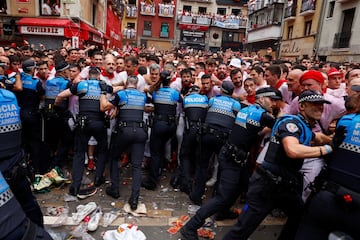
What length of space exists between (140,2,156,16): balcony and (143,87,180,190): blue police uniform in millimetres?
42418

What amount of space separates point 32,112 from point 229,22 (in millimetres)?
44041

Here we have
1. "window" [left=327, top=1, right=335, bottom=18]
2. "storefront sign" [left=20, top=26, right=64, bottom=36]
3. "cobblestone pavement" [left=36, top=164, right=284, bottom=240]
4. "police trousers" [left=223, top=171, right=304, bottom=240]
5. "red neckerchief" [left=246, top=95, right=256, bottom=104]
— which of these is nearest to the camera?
"police trousers" [left=223, top=171, right=304, bottom=240]

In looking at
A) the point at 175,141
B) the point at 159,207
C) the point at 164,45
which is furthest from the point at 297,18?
the point at 159,207

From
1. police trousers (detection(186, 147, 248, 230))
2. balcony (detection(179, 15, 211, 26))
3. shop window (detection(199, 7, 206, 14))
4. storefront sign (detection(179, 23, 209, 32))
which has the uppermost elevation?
shop window (detection(199, 7, 206, 14))

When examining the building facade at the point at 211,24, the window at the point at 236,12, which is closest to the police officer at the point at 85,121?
the building facade at the point at 211,24

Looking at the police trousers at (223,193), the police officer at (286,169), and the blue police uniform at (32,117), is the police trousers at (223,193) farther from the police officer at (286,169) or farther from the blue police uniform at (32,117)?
the blue police uniform at (32,117)

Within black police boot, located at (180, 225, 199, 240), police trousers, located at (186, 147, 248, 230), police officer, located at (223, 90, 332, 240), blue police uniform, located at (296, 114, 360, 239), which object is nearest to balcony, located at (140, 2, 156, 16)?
police trousers, located at (186, 147, 248, 230)

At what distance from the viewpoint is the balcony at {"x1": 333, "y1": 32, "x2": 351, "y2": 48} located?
1922 cm

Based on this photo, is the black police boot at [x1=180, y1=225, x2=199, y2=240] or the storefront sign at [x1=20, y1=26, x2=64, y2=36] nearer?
the black police boot at [x1=180, y1=225, x2=199, y2=240]

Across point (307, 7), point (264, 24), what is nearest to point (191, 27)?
point (264, 24)

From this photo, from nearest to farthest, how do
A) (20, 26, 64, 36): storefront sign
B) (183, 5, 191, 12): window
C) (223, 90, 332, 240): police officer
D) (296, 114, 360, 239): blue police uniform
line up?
1. (296, 114, 360, 239): blue police uniform
2. (223, 90, 332, 240): police officer
3. (20, 26, 64, 36): storefront sign
4. (183, 5, 191, 12): window

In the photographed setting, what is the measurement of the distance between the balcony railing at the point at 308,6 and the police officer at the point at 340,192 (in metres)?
25.8

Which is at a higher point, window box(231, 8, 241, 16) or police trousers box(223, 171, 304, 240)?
window box(231, 8, 241, 16)

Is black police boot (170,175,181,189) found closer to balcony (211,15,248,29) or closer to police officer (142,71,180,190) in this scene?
police officer (142,71,180,190)
